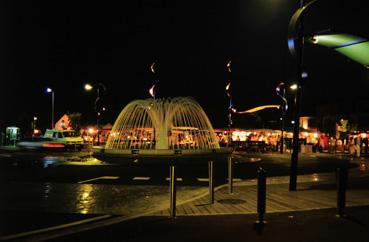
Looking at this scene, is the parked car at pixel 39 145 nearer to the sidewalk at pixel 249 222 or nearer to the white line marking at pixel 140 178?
the white line marking at pixel 140 178

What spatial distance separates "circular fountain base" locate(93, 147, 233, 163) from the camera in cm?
2467

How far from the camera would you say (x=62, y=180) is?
15992 mm

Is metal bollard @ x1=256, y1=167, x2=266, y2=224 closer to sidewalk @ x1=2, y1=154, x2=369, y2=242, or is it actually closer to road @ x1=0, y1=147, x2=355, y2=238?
sidewalk @ x1=2, y1=154, x2=369, y2=242

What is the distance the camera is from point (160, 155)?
83.1 ft

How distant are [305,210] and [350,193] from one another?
3466 mm

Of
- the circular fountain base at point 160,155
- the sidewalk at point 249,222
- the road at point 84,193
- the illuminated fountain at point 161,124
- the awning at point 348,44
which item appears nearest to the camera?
the sidewalk at point 249,222

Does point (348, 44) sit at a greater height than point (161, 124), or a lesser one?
greater

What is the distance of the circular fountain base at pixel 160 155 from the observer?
2467cm

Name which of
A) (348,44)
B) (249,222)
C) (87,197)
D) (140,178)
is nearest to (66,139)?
(140,178)

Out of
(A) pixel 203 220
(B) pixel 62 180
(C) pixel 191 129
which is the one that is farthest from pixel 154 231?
(C) pixel 191 129

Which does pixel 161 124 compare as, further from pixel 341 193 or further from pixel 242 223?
pixel 242 223

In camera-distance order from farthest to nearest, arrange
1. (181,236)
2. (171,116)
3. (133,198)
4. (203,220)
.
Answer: (171,116) < (133,198) < (203,220) < (181,236)

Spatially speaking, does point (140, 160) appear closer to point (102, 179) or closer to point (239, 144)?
point (102, 179)

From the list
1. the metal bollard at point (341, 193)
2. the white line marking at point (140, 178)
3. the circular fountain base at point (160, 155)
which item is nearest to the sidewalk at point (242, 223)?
the metal bollard at point (341, 193)
